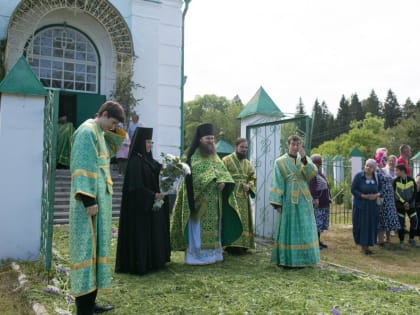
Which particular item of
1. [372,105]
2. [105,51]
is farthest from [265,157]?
[372,105]

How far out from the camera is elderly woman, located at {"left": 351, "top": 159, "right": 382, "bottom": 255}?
26.0 ft

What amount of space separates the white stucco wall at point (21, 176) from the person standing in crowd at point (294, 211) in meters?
3.14

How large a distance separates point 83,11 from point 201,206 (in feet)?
25.9

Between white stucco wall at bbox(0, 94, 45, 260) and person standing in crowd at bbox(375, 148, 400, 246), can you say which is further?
person standing in crowd at bbox(375, 148, 400, 246)

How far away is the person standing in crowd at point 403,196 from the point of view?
888cm

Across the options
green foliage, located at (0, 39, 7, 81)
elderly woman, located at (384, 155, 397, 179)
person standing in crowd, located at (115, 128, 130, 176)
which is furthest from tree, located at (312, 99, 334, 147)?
green foliage, located at (0, 39, 7, 81)

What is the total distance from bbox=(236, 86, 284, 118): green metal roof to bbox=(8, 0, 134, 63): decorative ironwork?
4.36 metres

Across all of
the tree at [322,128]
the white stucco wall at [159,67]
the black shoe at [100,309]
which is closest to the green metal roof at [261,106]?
the white stucco wall at [159,67]

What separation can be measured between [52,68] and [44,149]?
725 centimetres

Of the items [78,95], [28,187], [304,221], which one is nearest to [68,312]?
[28,187]

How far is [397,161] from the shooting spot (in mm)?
9172

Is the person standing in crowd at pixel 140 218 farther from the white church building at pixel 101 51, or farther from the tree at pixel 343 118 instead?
the tree at pixel 343 118

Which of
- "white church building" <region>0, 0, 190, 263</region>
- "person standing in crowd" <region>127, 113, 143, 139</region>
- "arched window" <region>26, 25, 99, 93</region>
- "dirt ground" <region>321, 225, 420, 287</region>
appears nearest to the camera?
"dirt ground" <region>321, 225, 420, 287</region>

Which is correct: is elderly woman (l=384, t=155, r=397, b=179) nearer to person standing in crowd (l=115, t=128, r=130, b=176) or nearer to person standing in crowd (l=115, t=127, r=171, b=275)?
person standing in crowd (l=115, t=127, r=171, b=275)
